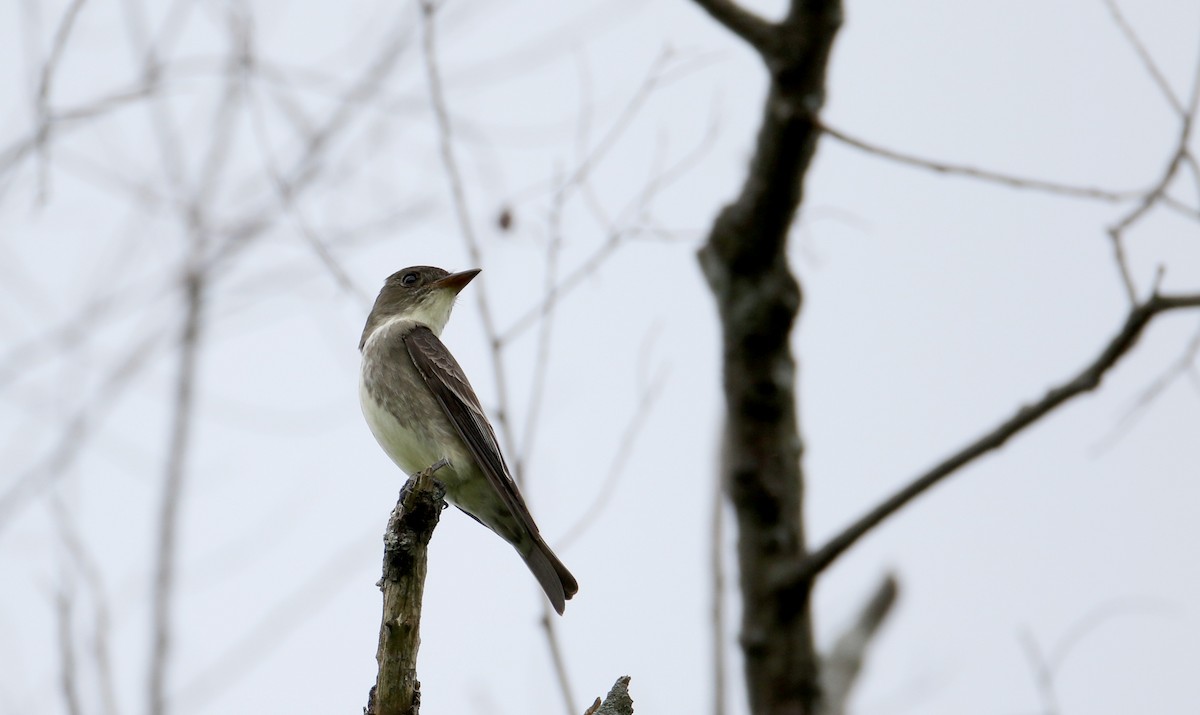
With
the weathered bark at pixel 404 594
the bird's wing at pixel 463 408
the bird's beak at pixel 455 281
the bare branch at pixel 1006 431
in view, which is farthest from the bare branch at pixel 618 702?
the bird's beak at pixel 455 281

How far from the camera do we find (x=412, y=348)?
5582mm

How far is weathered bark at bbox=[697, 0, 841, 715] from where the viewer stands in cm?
392

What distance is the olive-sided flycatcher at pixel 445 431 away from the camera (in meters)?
4.82

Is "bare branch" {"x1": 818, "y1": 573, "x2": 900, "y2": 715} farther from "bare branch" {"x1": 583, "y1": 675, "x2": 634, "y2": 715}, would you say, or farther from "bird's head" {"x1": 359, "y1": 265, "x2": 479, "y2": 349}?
"bare branch" {"x1": 583, "y1": 675, "x2": 634, "y2": 715}

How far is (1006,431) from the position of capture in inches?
146

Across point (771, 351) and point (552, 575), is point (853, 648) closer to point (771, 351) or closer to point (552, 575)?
point (552, 575)

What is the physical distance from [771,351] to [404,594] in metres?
1.55

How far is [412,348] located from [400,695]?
2913 millimetres

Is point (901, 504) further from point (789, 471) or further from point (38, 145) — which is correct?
point (38, 145)

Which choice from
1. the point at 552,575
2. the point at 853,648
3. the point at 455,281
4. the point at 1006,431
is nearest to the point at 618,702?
the point at 1006,431

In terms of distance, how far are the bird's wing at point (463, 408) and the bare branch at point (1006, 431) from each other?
1.29 m

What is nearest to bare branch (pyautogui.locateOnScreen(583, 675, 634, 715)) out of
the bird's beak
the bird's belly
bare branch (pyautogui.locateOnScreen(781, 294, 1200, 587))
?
bare branch (pyautogui.locateOnScreen(781, 294, 1200, 587))

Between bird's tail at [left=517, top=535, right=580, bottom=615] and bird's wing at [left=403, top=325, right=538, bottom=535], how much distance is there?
88 mm

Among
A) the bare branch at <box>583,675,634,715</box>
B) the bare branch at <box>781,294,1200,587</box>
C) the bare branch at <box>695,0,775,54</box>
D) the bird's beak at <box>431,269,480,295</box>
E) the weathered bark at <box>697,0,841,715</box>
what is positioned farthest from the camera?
the bird's beak at <box>431,269,480,295</box>
